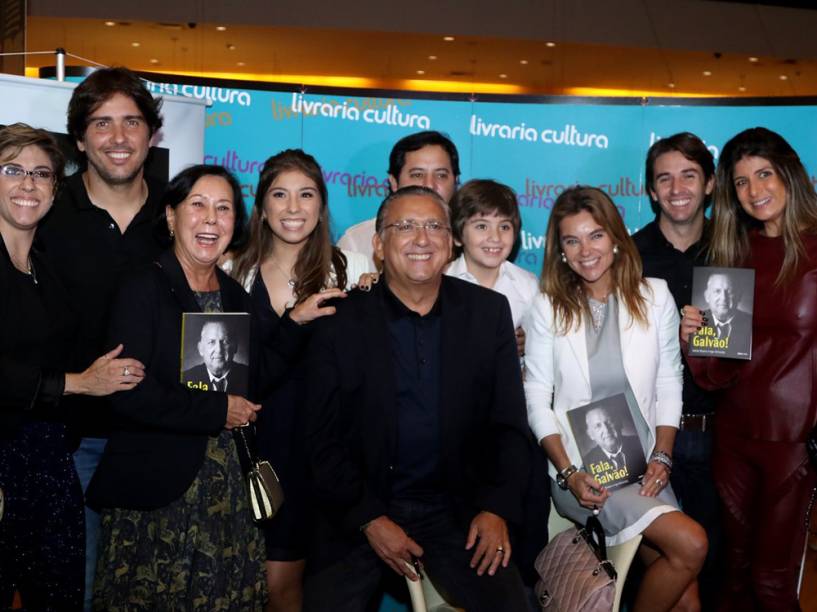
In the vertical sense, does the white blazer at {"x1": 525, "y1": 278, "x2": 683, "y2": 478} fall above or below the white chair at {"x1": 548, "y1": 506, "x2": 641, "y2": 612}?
above

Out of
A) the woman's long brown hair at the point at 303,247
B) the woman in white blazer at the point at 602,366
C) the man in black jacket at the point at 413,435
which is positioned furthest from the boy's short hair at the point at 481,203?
the man in black jacket at the point at 413,435

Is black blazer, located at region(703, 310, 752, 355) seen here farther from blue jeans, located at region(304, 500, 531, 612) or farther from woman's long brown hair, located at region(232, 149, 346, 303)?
woman's long brown hair, located at region(232, 149, 346, 303)

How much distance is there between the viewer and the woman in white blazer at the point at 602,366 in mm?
3270

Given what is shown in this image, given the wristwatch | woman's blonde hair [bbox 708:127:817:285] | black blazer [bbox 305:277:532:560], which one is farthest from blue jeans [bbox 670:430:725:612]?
black blazer [bbox 305:277:532:560]

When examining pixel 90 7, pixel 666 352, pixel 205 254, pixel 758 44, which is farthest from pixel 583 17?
pixel 205 254

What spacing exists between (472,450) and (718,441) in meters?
1.16

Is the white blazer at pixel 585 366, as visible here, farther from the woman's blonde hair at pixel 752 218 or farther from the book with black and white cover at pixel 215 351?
the book with black and white cover at pixel 215 351

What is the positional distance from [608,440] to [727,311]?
2.28ft

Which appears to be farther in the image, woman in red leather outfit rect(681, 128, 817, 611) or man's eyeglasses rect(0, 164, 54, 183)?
woman in red leather outfit rect(681, 128, 817, 611)

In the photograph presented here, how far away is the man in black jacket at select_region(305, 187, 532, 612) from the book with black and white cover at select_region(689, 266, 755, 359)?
84 centimetres

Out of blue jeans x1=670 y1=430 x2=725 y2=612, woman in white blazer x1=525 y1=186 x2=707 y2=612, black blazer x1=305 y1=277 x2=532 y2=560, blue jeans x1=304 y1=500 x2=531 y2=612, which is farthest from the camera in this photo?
blue jeans x1=670 y1=430 x2=725 y2=612

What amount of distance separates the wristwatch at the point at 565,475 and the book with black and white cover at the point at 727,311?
0.67 m

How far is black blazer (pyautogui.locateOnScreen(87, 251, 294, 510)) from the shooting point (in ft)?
9.16

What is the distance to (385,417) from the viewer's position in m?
2.98
